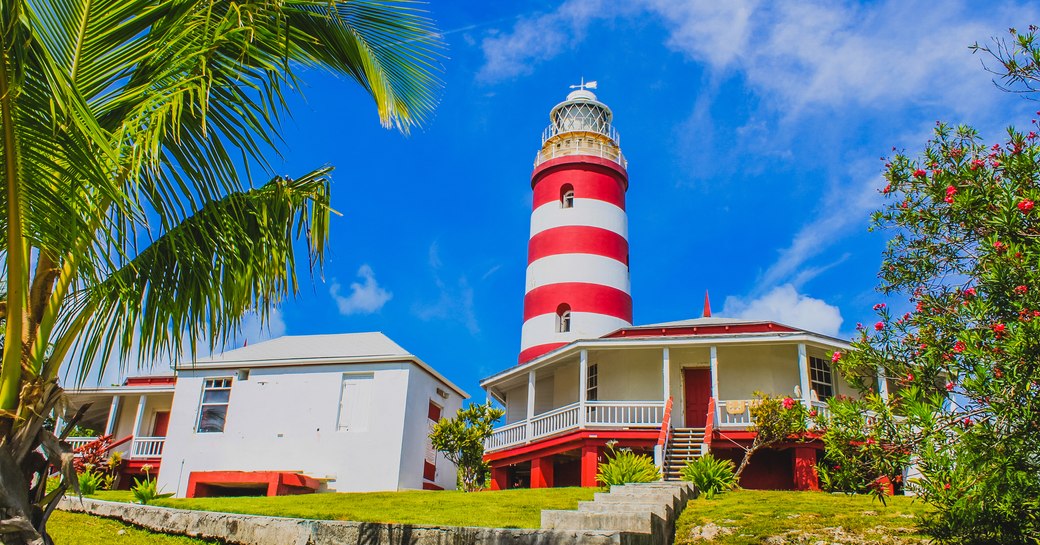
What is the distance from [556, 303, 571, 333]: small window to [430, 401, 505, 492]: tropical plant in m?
4.28

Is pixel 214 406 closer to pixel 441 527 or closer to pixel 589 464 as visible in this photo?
pixel 589 464

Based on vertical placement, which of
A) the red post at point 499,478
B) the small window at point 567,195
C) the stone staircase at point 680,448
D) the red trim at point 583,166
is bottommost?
the red post at point 499,478

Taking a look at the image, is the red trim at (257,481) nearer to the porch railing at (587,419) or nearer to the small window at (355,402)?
the small window at (355,402)

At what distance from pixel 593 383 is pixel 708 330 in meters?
3.41

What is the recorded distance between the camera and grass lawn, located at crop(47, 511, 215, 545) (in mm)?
8414

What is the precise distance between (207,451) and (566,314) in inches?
433

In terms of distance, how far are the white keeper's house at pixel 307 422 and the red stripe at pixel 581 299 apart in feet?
12.9

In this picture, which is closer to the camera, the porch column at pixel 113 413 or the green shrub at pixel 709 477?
the green shrub at pixel 709 477

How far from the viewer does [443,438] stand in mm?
20453

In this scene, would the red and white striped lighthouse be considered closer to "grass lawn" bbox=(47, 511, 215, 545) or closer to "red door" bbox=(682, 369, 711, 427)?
"red door" bbox=(682, 369, 711, 427)

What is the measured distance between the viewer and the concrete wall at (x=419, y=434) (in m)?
21.1

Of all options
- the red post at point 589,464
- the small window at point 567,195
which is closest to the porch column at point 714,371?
the red post at point 589,464

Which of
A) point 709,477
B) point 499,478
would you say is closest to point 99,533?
point 709,477

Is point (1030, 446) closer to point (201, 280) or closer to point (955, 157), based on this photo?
point (955, 157)
